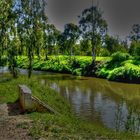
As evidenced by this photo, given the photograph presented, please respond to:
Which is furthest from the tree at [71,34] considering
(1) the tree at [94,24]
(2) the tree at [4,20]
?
(2) the tree at [4,20]

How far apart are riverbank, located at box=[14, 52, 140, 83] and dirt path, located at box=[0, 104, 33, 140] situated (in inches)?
1641

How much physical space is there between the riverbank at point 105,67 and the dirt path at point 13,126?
41.7m

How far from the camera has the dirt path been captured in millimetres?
15523

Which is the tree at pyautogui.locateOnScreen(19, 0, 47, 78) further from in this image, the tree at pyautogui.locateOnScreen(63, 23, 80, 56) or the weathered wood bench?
the tree at pyautogui.locateOnScreen(63, 23, 80, 56)

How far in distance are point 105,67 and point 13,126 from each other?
56537mm

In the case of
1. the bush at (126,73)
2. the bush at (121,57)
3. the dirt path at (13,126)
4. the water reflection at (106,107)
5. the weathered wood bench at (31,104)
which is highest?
the bush at (121,57)

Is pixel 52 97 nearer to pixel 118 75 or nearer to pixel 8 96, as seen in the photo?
pixel 8 96

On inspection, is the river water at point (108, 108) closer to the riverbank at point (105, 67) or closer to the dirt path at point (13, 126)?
the dirt path at point (13, 126)

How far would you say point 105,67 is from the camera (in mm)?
72812

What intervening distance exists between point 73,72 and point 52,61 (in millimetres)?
14747

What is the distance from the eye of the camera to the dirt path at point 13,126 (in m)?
15.5

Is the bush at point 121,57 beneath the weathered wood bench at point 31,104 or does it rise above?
above

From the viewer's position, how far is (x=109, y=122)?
26344 mm

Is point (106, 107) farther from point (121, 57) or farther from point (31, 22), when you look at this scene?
point (121, 57)
